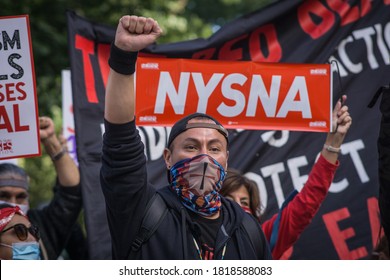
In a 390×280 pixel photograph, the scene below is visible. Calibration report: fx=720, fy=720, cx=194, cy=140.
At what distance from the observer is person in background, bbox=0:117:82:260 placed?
15.5 feet

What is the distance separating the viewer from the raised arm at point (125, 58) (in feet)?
9.05

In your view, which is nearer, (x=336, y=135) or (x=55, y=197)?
(x=336, y=135)

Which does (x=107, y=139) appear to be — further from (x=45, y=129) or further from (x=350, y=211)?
(x=350, y=211)

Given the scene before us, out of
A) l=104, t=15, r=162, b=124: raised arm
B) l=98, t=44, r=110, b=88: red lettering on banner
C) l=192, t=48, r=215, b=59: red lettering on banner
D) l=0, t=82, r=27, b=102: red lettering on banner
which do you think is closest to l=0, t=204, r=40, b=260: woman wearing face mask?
l=0, t=82, r=27, b=102: red lettering on banner

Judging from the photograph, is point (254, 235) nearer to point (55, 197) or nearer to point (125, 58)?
point (125, 58)

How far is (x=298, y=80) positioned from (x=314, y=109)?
0.22 metres

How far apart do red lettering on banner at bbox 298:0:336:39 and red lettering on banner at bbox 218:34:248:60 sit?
0.46m

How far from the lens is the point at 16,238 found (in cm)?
374

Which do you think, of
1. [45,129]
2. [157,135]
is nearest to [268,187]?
[157,135]

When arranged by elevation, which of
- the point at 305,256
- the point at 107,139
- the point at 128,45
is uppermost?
the point at 128,45

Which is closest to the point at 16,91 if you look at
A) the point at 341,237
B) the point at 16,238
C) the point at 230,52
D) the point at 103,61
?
the point at 16,238

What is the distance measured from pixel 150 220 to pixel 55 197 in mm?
2171

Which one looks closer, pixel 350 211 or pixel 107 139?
pixel 107 139

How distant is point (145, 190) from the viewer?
116 inches
